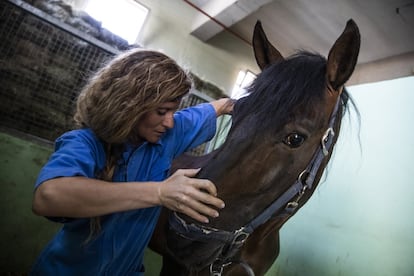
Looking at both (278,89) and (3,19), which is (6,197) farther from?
(278,89)

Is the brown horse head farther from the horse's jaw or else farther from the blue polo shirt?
the blue polo shirt

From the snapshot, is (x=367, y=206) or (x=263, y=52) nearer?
(x=263, y=52)

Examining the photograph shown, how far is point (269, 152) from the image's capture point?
84 cm

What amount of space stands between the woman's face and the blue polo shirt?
0.05m

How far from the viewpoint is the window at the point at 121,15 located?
4.64 metres

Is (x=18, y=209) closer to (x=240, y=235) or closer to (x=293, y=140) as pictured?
(x=240, y=235)

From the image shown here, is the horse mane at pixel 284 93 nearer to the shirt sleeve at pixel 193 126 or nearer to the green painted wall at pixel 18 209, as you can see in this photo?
the shirt sleeve at pixel 193 126

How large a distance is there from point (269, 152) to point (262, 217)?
21 centimetres

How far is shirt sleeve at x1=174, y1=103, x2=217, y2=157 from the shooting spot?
1.25m

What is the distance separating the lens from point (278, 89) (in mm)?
912

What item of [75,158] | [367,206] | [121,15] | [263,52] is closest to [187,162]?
[263,52]

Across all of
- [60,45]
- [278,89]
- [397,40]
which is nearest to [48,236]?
[60,45]

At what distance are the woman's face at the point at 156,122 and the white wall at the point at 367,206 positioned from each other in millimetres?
1042

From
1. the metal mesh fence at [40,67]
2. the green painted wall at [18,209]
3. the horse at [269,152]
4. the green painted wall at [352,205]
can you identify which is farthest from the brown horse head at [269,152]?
the metal mesh fence at [40,67]
